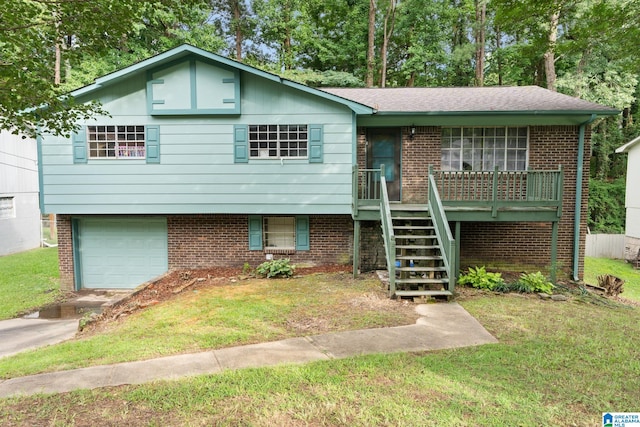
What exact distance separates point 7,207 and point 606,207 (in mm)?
31556

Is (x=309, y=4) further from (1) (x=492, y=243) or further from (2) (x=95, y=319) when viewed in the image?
(2) (x=95, y=319)

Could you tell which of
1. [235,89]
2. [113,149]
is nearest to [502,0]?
[235,89]

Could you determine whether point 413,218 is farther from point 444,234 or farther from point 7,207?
point 7,207

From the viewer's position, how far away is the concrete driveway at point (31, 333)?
6.11 m

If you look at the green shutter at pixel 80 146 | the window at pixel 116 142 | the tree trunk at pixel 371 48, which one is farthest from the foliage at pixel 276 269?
the tree trunk at pixel 371 48

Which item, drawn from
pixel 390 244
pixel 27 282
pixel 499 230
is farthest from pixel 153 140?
pixel 499 230

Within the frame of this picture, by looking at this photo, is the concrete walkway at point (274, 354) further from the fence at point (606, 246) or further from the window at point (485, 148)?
the fence at point (606, 246)

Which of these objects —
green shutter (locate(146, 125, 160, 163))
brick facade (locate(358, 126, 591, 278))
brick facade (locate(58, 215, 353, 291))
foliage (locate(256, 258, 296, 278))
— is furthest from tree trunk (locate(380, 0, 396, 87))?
foliage (locate(256, 258, 296, 278))

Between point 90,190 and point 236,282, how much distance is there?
439 centimetres

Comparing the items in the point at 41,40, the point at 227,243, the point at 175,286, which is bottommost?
the point at 175,286

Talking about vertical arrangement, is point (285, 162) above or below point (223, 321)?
above

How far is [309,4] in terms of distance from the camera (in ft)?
75.3

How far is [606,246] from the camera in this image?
60.7ft

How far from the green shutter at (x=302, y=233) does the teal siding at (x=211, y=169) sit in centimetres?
64
